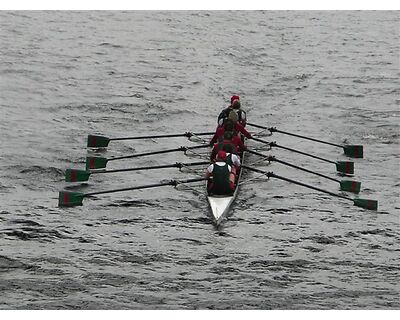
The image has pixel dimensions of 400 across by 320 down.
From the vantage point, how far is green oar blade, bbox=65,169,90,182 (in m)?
23.9

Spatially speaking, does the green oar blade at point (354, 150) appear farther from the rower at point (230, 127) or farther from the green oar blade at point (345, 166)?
the rower at point (230, 127)

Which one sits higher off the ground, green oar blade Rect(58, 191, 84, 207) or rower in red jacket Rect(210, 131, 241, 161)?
rower in red jacket Rect(210, 131, 241, 161)

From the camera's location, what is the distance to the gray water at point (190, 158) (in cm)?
1823

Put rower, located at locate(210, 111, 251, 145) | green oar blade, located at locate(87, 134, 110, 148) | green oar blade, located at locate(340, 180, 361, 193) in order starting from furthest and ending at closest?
green oar blade, located at locate(87, 134, 110, 148)
rower, located at locate(210, 111, 251, 145)
green oar blade, located at locate(340, 180, 361, 193)

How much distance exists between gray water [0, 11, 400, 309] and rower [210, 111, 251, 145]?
1383 mm

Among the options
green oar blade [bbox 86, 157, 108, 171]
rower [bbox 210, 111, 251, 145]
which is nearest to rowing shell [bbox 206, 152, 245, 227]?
rower [bbox 210, 111, 251, 145]

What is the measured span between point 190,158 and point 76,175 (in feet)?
14.8

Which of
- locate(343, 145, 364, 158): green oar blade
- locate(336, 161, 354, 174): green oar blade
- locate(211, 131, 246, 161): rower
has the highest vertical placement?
locate(211, 131, 246, 161): rower

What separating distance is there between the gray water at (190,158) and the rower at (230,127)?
54.5 inches

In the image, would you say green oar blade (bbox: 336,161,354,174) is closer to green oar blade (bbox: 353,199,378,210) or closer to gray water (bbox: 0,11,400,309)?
gray water (bbox: 0,11,400,309)

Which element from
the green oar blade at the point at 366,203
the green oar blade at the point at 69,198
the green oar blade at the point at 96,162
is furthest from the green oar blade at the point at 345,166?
the green oar blade at the point at 69,198

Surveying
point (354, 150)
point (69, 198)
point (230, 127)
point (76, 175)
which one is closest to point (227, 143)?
point (230, 127)

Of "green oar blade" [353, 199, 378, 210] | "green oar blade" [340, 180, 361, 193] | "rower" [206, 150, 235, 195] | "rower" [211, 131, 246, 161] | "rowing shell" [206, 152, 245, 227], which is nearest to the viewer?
"rowing shell" [206, 152, 245, 227]

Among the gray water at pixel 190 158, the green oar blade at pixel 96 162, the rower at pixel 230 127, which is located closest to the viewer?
the gray water at pixel 190 158
